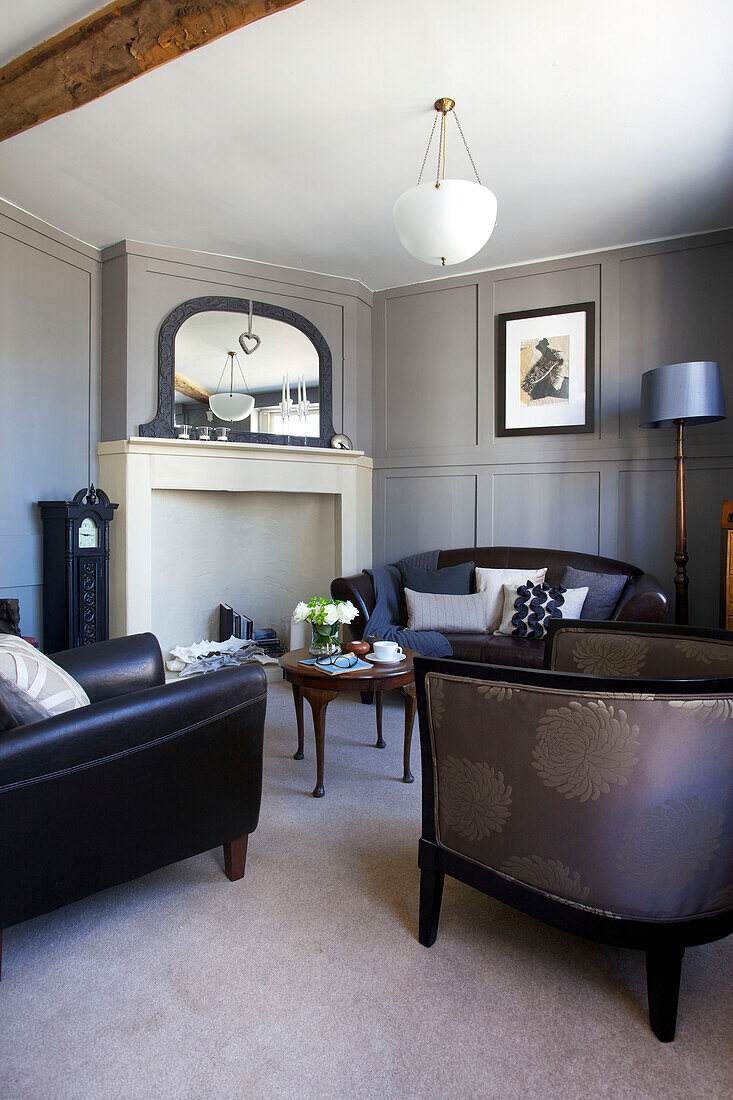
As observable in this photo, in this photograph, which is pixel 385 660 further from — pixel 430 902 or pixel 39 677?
pixel 39 677

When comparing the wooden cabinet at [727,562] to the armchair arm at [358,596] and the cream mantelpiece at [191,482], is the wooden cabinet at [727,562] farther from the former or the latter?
the cream mantelpiece at [191,482]

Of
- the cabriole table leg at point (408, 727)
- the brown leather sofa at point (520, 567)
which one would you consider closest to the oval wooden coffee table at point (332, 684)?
the cabriole table leg at point (408, 727)

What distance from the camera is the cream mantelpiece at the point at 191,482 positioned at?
3980 millimetres

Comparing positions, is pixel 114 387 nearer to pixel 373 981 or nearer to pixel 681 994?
pixel 373 981

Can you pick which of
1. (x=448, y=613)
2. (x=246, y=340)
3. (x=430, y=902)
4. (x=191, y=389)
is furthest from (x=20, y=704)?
(x=246, y=340)

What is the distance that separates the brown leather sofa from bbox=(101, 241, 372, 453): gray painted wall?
1.43 metres

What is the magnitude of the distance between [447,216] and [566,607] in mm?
2183

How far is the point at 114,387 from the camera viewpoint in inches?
159

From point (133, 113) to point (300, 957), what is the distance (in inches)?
129

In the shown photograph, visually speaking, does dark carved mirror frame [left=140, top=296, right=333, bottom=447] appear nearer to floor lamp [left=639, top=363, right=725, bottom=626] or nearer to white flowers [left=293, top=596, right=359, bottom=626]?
white flowers [left=293, top=596, right=359, bottom=626]

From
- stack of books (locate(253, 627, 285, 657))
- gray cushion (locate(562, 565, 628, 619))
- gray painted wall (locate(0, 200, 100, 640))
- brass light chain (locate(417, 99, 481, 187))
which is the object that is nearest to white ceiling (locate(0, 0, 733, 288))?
brass light chain (locate(417, 99, 481, 187))

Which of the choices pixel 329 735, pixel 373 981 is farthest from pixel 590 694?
pixel 329 735

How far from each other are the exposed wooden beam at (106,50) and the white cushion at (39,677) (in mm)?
2039

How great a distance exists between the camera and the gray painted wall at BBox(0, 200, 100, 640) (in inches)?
140
